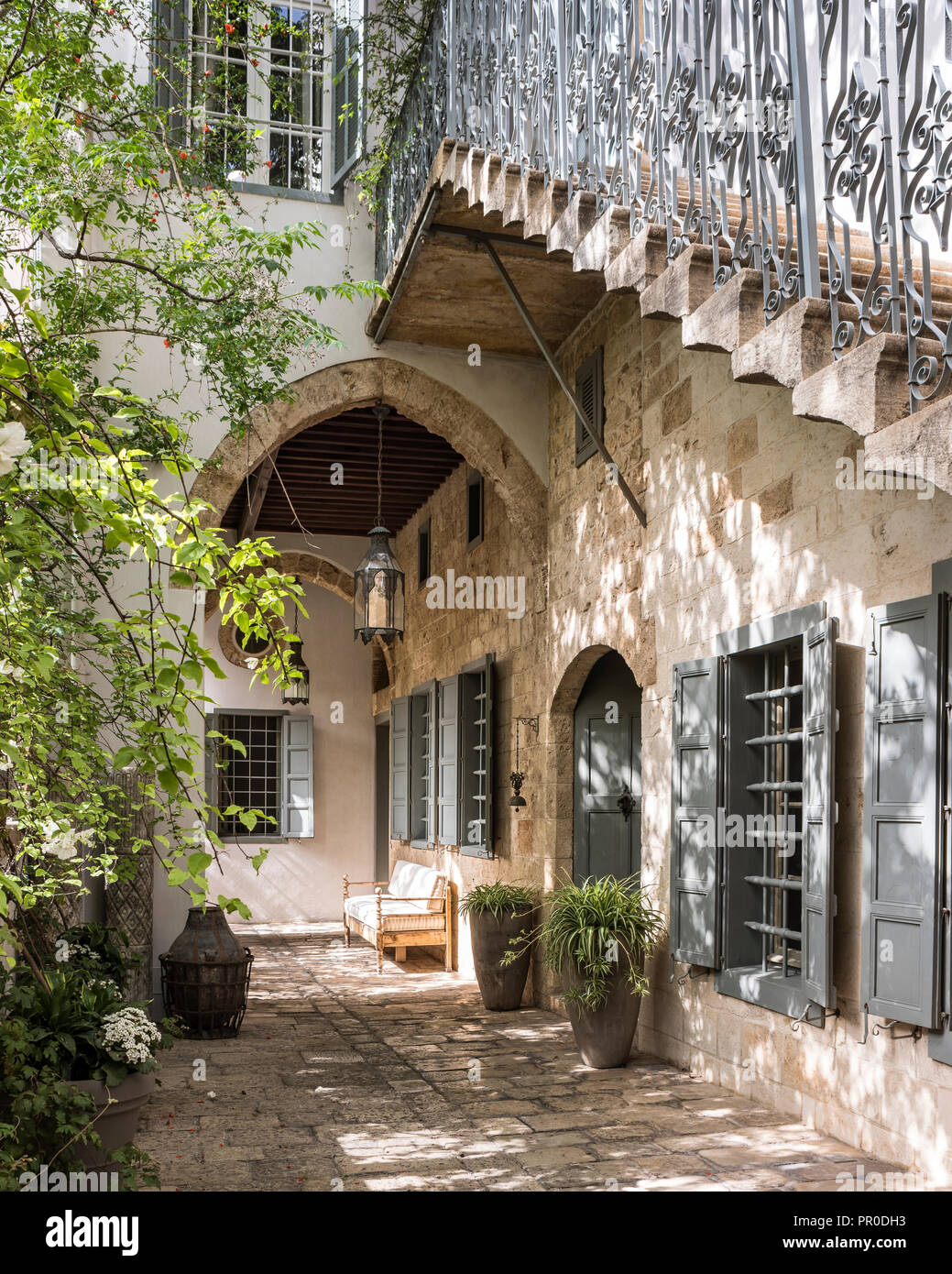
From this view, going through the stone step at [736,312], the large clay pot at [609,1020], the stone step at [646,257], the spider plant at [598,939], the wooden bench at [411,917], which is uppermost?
the stone step at [646,257]

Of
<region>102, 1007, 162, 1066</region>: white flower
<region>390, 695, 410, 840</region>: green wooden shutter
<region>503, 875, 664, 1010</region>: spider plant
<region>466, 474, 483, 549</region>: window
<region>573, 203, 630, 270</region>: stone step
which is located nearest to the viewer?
<region>102, 1007, 162, 1066</region>: white flower

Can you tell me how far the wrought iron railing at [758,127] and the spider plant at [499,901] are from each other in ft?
14.2

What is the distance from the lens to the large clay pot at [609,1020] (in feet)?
18.0

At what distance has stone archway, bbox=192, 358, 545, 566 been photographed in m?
7.27

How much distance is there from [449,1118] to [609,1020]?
1.10 m

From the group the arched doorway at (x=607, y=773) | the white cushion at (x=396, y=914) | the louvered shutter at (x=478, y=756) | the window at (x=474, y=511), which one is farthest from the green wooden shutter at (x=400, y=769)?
the arched doorway at (x=607, y=773)

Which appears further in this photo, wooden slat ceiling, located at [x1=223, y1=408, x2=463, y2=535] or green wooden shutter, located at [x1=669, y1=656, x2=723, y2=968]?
wooden slat ceiling, located at [x1=223, y1=408, x2=463, y2=535]

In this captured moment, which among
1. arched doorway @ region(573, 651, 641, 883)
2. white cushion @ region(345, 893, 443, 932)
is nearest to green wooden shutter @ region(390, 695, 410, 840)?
white cushion @ region(345, 893, 443, 932)

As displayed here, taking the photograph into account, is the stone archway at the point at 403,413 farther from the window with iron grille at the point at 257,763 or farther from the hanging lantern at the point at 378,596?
the window with iron grille at the point at 257,763

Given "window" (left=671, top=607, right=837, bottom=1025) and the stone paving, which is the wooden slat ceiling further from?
"window" (left=671, top=607, right=837, bottom=1025)

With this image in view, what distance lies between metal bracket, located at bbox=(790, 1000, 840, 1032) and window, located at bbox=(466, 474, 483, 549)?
5.48m

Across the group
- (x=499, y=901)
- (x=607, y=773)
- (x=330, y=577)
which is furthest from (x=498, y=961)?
(x=330, y=577)

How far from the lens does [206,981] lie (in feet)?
20.9
